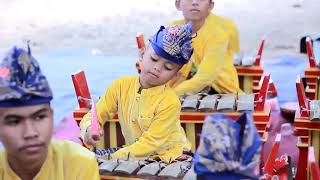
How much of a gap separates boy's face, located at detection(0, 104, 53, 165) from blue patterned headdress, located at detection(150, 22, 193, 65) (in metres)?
0.74

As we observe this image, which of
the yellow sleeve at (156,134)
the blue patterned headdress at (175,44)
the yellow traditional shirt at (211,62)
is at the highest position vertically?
the blue patterned headdress at (175,44)

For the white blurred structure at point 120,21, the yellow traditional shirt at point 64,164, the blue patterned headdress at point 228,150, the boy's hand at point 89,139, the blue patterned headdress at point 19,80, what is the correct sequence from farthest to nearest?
the white blurred structure at point 120,21
the boy's hand at point 89,139
the yellow traditional shirt at point 64,164
the blue patterned headdress at point 19,80
the blue patterned headdress at point 228,150

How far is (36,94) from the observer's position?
4.64 ft

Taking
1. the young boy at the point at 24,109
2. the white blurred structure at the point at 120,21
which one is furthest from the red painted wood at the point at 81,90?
the white blurred structure at the point at 120,21

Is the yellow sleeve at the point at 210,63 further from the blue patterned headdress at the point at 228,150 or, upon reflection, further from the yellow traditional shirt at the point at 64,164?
the blue patterned headdress at the point at 228,150

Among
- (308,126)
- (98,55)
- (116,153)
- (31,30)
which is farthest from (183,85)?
(31,30)

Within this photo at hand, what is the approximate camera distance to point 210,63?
303 centimetres

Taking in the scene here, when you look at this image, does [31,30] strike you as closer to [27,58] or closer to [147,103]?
[147,103]

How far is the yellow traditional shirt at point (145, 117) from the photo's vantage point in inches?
84.7

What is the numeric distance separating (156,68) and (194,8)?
888mm

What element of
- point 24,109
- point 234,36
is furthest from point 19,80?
point 234,36

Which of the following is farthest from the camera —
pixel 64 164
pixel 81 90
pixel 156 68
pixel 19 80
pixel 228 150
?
pixel 81 90

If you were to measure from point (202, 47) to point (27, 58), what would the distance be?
1.76 m

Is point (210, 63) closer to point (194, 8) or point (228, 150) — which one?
point (194, 8)
